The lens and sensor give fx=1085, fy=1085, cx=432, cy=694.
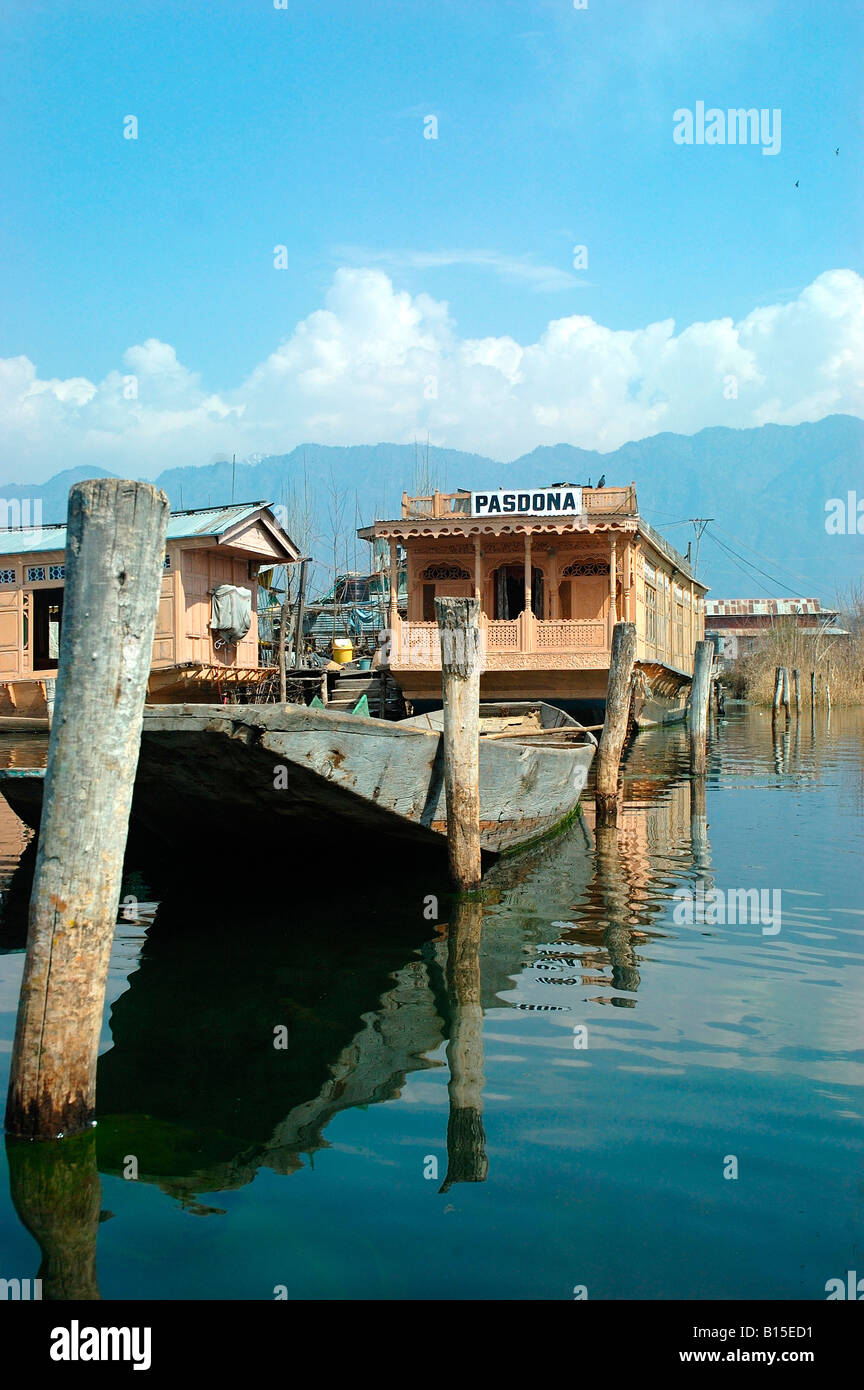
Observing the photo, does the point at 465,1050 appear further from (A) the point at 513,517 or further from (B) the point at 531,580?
(B) the point at 531,580

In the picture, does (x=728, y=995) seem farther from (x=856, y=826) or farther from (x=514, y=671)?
(x=514, y=671)

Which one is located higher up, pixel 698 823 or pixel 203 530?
pixel 203 530

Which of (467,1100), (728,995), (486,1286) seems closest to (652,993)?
(728,995)

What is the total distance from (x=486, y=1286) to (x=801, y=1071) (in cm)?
240

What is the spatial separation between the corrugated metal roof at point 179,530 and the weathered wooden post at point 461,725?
12464 millimetres

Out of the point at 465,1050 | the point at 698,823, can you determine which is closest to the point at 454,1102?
the point at 465,1050

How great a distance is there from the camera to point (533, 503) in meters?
24.3

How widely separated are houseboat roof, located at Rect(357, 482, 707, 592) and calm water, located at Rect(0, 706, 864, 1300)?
50.8 feet

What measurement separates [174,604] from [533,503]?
28.5 feet

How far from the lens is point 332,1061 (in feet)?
18.3

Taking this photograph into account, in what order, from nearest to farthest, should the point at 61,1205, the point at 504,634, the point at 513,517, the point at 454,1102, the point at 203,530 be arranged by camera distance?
the point at 61,1205 → the point at 454,1102 → the point at 203,530 → the point at 504,634 → the point at 513,517

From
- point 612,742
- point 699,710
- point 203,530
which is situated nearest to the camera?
point 612,742

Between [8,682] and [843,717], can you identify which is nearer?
[8,682]

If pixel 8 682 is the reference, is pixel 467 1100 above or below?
below
